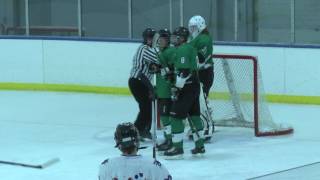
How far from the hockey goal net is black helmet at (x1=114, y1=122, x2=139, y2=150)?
19.9 feet

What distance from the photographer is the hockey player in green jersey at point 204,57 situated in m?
9.13

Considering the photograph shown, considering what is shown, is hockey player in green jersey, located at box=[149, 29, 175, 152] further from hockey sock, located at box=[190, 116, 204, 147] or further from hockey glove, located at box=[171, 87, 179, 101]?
hockey sock, located at box=[190, 116, 204, 147]

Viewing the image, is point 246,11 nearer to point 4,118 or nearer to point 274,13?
point 274,13

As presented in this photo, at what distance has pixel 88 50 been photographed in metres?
14.3

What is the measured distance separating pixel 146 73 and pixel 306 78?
13.1 feet

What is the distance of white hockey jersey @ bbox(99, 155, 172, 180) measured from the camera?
3.86 meters

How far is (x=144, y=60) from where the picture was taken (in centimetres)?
902

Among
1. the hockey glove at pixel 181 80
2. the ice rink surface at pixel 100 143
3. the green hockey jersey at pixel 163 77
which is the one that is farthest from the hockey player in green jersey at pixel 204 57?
the hockey glove at pixel 181 80

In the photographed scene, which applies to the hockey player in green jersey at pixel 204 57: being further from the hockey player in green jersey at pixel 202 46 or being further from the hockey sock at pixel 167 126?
the hockey sock at pixel 167 126

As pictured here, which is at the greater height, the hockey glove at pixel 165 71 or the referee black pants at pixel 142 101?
the hockey glove at pixel 165 71

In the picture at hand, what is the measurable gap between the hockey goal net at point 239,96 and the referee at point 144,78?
1.18 m

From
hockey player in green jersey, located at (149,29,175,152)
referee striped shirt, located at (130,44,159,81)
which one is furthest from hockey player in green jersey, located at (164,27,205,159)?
referee striped shirt, located at (130,44,159,81)

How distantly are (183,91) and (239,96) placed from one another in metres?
2.11

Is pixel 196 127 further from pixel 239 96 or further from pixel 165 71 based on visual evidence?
pixel 239 96
